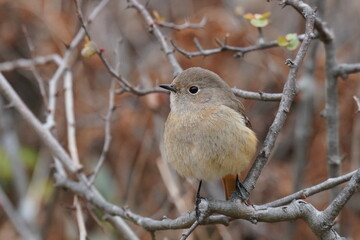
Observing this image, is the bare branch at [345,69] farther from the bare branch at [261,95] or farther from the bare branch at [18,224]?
the bare branch at [18,224]

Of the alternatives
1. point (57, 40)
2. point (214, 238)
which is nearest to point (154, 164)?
point (214, 238)

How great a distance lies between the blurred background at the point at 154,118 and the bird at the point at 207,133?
1588 mm

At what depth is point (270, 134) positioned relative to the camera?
2586 mm

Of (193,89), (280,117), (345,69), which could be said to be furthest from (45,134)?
(345,69)

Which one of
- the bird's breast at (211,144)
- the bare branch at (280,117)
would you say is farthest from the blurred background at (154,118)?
the bare branch at (280,117)

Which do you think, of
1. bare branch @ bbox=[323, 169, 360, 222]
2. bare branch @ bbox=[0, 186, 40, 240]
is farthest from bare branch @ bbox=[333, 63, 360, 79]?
bare branch @ bbox=[0, 186, 40, 240]

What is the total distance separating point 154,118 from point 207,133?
231 centimetres

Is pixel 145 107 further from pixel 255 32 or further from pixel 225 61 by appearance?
pixel 255 32

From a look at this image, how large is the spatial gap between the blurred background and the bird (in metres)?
1.59

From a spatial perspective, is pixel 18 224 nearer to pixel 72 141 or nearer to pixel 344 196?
pixel 72 141

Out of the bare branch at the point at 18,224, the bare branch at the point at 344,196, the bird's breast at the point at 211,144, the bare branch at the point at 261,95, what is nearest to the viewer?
the bare branch at the point at 344,196

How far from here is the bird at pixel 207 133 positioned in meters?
3.01

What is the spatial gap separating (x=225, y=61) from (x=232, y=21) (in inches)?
15.4

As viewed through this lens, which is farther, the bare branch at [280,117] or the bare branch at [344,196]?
the bare branch at [280,117]
